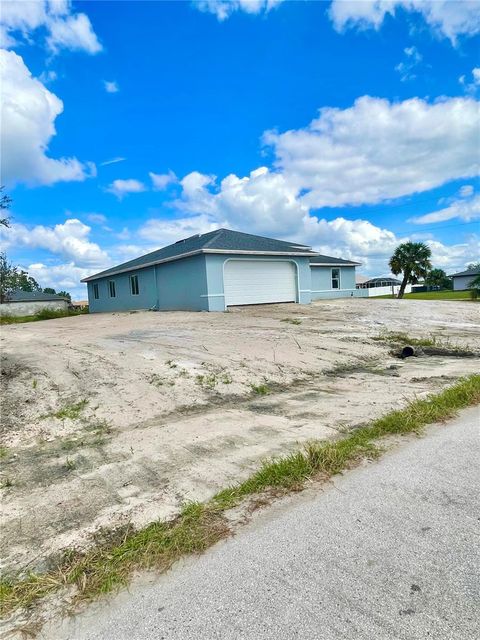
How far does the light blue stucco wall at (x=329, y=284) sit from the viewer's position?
28.5 meters

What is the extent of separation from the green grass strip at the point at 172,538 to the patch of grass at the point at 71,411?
2.66 meters

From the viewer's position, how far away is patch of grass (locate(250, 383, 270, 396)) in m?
6.21

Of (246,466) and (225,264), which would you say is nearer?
(246,466)

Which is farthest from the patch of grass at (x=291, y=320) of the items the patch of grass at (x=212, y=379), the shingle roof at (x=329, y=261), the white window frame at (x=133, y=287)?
the shingle roof at (x=329, y=261)

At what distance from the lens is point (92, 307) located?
29984 millimetres

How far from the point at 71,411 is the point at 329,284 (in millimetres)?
26419

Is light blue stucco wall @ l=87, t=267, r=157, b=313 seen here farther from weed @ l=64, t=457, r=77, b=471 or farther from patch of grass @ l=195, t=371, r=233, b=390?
weed @ l=64, t=457, r=77, b=471

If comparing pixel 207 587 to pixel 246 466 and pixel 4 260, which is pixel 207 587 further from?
pixel 4 260

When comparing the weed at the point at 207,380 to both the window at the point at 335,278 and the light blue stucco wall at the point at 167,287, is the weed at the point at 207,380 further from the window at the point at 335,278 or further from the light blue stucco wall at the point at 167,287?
the window at the point at 335,278

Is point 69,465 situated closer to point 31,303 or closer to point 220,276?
point 220,276

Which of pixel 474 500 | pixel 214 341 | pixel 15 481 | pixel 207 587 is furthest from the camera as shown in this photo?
pixel 214 341

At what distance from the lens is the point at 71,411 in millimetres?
5043

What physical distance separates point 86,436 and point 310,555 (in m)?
3.08

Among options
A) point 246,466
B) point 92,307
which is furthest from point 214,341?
point 92,307
